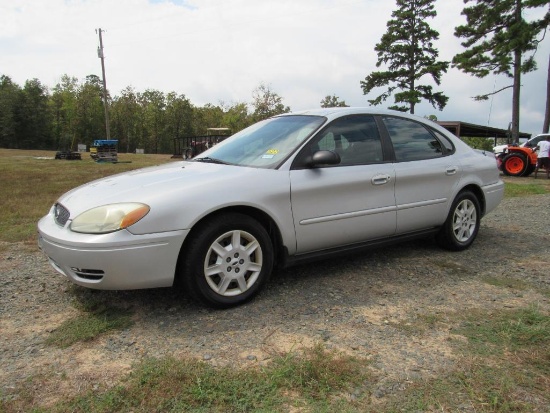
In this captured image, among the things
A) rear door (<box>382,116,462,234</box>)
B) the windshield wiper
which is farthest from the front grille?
rear door (<box>382,116,462,234</box>)

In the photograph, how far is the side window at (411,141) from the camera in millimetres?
4086

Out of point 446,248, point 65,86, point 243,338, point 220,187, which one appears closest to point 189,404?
point 243,338

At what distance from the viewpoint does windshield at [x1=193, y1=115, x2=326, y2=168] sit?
11.5 feet

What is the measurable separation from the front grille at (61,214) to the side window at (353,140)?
1939 millimetres

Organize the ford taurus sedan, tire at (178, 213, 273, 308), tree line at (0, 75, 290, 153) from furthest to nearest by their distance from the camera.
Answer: tree line at (0, 75, 290, 153)
tire at (178, 213, 273, 308)
the ford taurus sedan

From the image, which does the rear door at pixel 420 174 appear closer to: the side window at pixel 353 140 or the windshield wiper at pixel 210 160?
the side window at pixel 353 140

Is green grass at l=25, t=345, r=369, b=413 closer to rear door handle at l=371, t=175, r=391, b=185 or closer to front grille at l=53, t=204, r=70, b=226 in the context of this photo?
front grille at l=53, t=204, r=70, b=226

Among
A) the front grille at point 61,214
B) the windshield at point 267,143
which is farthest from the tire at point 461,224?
the front grille at point 61,214

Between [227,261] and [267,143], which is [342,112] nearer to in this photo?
[267,143]

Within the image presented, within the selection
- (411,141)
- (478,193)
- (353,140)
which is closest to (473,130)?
(478,193)

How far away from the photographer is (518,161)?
1505cm

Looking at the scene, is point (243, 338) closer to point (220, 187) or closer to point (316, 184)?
point (220, 187)

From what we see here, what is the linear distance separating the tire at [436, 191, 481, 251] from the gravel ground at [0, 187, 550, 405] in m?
0.12

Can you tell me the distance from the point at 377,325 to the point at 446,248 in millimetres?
2116
